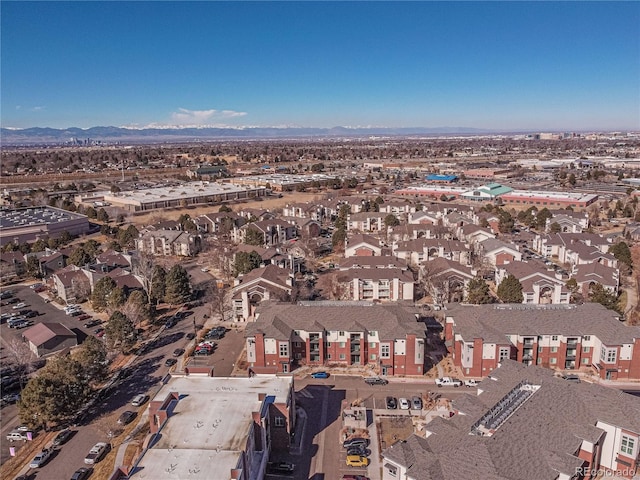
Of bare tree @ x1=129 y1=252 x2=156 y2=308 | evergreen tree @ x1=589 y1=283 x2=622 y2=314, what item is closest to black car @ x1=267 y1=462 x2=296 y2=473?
bare tree @ x1=129 y1=252 x2=156 y2=308

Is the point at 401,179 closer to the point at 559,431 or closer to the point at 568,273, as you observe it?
the point at 568,273

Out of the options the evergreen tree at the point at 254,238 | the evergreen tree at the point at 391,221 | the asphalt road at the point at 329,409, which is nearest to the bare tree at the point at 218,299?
the evergreen tree at the point at 254,238

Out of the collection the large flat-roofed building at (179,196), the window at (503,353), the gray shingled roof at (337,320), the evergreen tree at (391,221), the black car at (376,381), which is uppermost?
the large flat-roofed building at (179,196)

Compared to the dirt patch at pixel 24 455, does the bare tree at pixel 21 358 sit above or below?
above

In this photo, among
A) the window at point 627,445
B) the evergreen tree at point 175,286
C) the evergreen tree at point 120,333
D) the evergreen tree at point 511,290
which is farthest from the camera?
the evergreen tree at point 175,286

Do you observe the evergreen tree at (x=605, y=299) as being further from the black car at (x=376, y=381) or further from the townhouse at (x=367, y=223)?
the townhouse at (x=367, y=223)

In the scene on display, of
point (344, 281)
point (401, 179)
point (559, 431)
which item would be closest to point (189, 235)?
point (344, 281)
